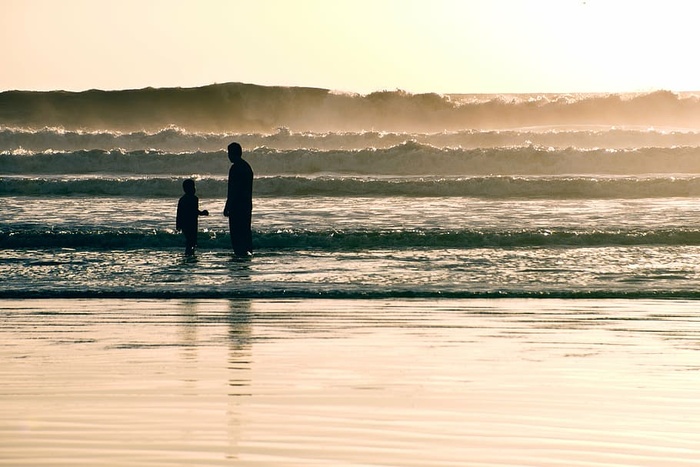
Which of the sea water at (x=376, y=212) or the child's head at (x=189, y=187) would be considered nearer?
the sea water at (x=376, y=212)

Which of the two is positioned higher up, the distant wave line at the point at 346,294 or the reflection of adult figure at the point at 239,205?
the reflection of adult figure at the point at 239,205

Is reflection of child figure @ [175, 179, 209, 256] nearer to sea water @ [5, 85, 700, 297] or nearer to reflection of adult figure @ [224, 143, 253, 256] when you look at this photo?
sea water @ [5, 85, 700, 297]

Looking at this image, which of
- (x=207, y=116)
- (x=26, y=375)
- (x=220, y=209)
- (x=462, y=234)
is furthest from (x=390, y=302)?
(x=207, y=116)

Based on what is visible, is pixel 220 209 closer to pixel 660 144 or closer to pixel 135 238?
pixel 135 238

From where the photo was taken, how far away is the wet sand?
5.14 metres

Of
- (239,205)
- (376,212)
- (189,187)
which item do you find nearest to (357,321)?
(239,205)

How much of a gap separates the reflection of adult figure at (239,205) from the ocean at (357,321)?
321 mm

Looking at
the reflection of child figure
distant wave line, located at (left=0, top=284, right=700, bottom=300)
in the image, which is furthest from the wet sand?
the reflection of child figure

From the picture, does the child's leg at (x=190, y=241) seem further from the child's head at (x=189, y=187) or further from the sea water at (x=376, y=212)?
the child's head at (x=189, y=187)

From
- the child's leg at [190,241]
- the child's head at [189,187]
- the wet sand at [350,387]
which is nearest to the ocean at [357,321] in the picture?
the wet sand at [350,387]

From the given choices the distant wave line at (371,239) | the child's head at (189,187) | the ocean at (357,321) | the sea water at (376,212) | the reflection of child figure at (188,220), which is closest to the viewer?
the ocean at (357,321)

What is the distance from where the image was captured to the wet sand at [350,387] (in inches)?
203

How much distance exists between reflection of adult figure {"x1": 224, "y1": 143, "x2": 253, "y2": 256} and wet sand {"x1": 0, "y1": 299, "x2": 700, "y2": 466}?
5.48 metres

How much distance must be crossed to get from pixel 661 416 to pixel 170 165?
30.8 metres
